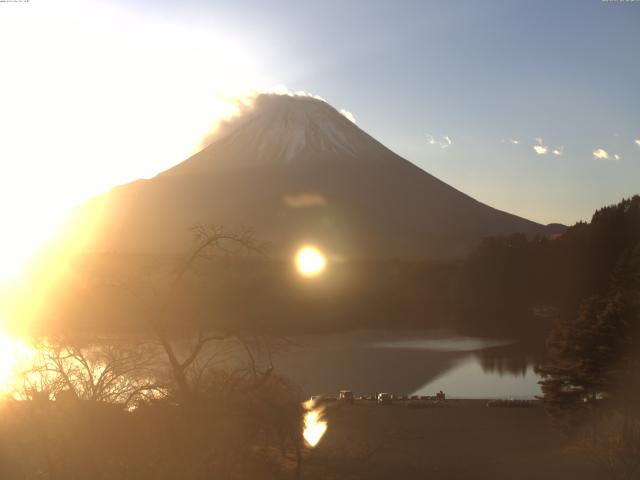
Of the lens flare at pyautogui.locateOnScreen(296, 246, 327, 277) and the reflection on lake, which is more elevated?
→ the lens flare at pyautogui.locateOnScreen(296, 246, 327, 277)

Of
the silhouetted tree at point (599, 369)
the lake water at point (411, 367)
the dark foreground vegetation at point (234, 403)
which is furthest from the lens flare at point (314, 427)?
the silhouetted tree at point (599, 369)

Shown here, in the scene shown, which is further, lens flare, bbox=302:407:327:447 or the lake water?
the lake water

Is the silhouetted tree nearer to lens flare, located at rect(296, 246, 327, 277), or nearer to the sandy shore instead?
the sandy shore

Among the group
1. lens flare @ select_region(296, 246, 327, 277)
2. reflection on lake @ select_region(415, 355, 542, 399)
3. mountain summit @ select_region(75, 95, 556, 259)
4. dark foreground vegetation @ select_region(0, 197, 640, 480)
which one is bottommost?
dark foreground vegetation @ select_region(0, 197, 640, 480)

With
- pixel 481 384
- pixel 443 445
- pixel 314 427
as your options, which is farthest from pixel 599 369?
pixel 481 384

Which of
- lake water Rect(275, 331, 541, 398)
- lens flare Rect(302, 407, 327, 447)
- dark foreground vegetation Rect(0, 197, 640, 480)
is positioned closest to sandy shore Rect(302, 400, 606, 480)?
dark foreground vegetation Rect(0, 197, 640, 480)
